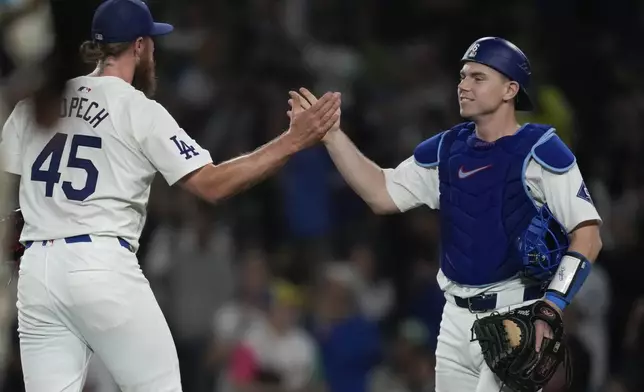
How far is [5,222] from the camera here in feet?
20.3

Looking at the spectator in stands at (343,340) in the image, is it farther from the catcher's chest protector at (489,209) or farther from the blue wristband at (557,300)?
the blue wristband at (557,300)

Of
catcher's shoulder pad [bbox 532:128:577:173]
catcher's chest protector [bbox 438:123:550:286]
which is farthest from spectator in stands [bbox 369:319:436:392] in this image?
catcher's shoulder pad [bbox 532:128:577:173]

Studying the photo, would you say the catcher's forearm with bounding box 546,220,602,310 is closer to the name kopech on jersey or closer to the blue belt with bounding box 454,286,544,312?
the blue belt with bounding box 454,286,544,312

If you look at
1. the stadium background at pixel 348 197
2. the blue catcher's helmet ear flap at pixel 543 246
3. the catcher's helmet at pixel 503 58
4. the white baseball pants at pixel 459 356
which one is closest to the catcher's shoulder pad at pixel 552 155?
the blue catcher's helmet ear flap at pixel 543 246

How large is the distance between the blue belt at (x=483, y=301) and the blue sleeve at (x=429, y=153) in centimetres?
71

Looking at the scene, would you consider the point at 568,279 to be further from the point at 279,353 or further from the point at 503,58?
the point at 279,353

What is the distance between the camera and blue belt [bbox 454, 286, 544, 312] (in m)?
5.94

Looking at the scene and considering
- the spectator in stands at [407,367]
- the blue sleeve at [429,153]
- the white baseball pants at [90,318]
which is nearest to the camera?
the white baseball pants at [90,318]

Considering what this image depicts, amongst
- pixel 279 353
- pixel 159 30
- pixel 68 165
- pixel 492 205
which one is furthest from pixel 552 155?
pixel 279 353

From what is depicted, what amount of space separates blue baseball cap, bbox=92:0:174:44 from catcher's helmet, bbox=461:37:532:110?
156cm

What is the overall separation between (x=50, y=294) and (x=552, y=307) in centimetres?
221

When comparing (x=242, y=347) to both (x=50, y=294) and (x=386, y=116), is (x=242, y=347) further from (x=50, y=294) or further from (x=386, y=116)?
(x=50, y=294)

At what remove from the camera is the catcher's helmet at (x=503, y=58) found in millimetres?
6023

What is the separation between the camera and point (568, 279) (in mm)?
5730
